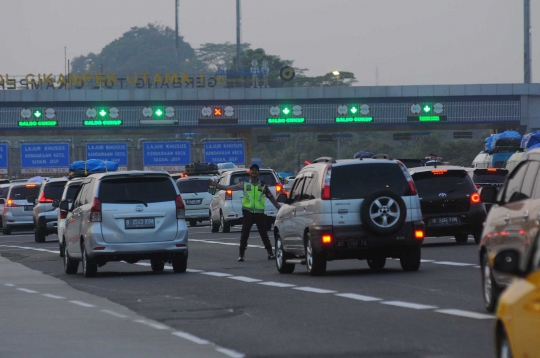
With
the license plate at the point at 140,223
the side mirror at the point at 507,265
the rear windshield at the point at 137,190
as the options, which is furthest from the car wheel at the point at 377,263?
the side mirror at the point at 507,265

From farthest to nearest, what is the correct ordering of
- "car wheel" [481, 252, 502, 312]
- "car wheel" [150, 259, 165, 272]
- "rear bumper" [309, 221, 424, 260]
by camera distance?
"car wheel" [150, 259, 165, 272] → "rear bumper" [309, 221, 424, 260] → "car wheel" [481, 252, 502, 312]

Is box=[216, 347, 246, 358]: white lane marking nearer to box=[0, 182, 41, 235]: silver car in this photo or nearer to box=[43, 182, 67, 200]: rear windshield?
box=[43, 182, 67, 200]: rear windshield

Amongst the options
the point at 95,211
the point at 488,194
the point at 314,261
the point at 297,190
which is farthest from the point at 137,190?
the point at 488,194

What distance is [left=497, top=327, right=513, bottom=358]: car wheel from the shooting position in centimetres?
714

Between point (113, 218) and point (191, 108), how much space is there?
48.5 metres

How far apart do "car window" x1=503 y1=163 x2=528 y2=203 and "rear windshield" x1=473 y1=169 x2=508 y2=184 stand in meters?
20.1

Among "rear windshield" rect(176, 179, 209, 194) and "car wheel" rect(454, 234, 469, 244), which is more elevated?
"rear windshield" rect(176, 179, 209, 194)

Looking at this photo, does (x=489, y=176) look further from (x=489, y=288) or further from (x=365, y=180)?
(x=489, y=288)

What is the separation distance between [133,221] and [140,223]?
115 millimetres

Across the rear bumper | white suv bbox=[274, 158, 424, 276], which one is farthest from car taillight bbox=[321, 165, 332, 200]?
the rear bumper

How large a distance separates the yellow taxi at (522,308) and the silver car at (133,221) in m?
13.2

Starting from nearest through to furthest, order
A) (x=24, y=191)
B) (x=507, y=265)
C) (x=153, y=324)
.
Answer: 1. (x=507, y=265)
2. (x=153, y=324)
3. (x=24, y=191)

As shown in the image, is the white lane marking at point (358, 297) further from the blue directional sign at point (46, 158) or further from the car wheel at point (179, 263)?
the blue directional sign at point (46, 158)

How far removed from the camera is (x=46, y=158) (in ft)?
227
